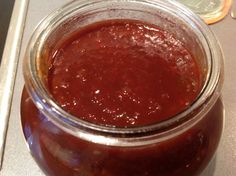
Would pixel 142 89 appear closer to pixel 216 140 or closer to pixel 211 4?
pixel 216 140

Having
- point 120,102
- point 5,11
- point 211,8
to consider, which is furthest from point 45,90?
point 5,11

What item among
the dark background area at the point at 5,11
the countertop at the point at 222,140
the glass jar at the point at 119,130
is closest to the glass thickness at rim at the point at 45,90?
the glass jar at the point at 119,130

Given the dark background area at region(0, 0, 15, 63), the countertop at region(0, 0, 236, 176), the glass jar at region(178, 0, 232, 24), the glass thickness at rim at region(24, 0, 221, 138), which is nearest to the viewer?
the glass thickness at rim at region(24, 0, 221, 138)

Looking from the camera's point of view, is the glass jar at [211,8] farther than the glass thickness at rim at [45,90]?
Yes

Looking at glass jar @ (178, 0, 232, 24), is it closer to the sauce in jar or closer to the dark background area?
the sauce in jar

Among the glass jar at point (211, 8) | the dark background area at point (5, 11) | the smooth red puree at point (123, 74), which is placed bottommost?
the dark background area at point (5, 11)

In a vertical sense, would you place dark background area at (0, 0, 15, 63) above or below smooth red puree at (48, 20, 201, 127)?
below

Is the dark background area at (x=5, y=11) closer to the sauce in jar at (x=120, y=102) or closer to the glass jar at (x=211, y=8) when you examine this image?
the glass jar at (x=211, y=8)

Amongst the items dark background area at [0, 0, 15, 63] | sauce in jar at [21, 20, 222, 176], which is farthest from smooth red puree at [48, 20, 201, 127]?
dark background area at [0, 0, 15, 63]
